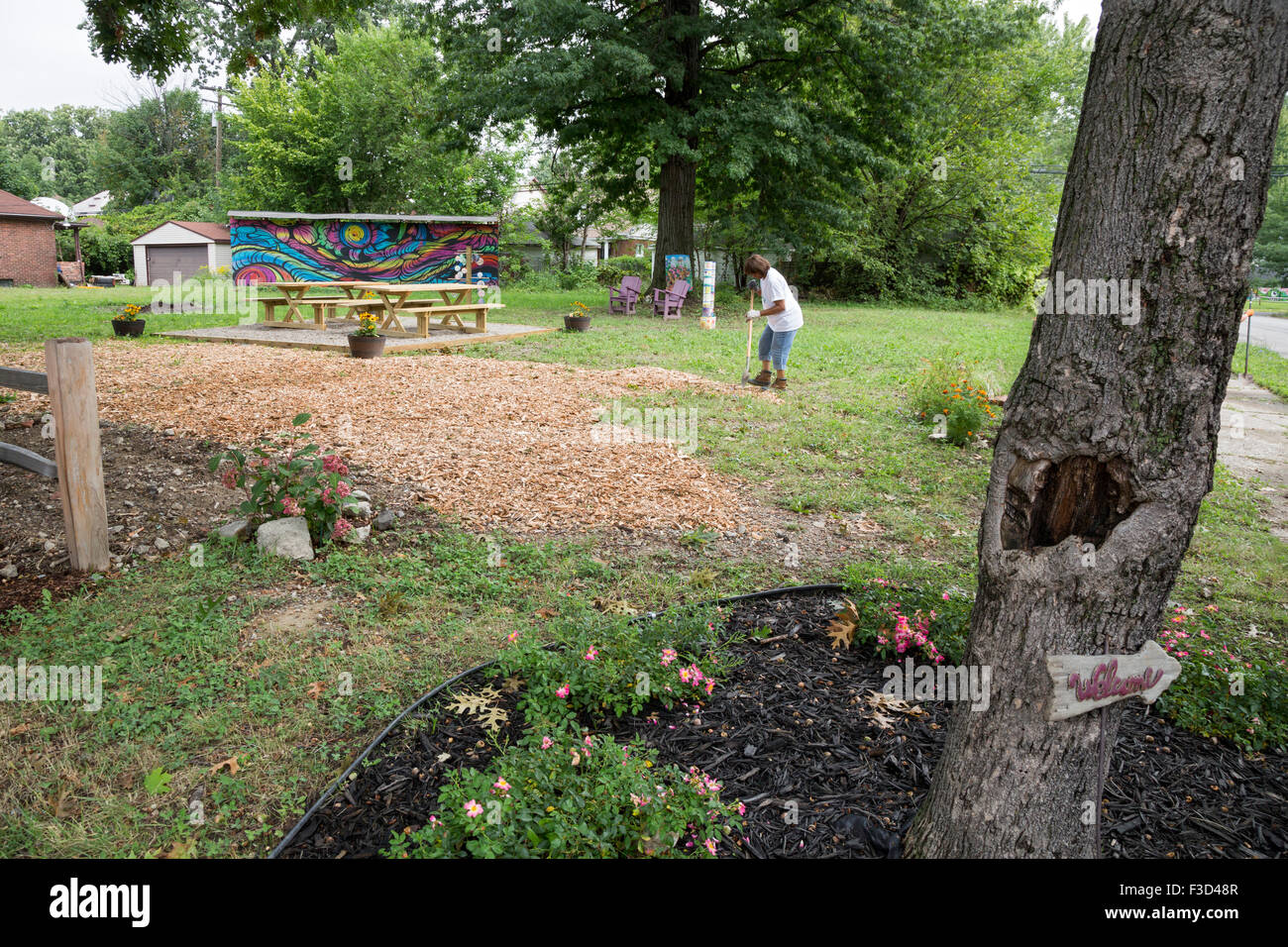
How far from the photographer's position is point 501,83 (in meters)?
16.7

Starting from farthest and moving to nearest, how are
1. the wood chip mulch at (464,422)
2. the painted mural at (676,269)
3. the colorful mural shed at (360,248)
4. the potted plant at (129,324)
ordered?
the colorful mural shed at (360,248) < the painted mural at (676,269) < the potted plant at (129,324) < the wood chip mulch at (464,422)

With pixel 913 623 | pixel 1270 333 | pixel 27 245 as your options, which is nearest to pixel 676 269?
pixel 1270 333

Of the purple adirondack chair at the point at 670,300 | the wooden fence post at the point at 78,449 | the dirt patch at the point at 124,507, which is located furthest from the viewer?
the purple adirondack chair at the point at 670,300

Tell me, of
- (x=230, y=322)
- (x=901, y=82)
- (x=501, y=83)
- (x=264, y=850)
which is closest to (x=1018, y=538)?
(x=264, y=850)

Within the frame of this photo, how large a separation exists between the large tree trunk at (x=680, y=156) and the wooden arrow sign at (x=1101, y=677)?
1658 cm

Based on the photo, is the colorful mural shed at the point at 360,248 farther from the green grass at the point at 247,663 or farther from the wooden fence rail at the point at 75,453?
the green grass at the point at 247,663

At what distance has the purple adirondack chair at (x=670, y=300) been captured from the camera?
18531mm

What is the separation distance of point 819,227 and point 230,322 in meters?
14.4

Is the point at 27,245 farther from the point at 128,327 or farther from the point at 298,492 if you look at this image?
the point at 298,492

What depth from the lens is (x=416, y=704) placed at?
307cm

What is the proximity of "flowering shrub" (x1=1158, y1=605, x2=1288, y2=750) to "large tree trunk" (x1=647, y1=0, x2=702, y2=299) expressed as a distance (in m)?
15.8

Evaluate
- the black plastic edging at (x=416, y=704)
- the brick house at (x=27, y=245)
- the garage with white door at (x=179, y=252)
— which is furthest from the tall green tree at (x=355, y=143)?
the black plastic edging at (x=416, y=704)

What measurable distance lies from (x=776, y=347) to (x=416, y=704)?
24.2ft

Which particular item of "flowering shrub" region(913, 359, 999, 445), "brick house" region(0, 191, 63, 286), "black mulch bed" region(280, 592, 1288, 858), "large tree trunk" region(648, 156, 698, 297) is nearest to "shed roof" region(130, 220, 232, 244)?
"brick house" region(0, 191, 63, 286)
